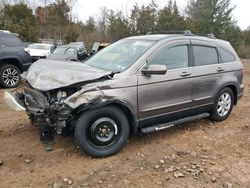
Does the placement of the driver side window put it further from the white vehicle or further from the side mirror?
the white vehicle

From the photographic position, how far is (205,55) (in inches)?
222

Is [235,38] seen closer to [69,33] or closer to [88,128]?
[69,33]

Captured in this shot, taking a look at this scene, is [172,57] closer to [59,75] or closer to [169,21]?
[59,75]

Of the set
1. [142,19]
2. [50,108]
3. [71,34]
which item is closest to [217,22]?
[142,19]

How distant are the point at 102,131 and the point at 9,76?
6487 millimetres

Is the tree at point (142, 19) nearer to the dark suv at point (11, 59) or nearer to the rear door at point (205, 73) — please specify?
the dark suv at point (11, 59)

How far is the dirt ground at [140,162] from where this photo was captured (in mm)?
3781

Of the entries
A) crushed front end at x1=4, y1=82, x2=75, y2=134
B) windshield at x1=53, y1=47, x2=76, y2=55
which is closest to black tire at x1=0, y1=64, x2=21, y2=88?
windshield at x1=53, y1=47, x2=76, y2=55

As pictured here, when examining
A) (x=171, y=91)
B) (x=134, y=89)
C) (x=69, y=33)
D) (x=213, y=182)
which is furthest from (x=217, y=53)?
(x=69, y=33)

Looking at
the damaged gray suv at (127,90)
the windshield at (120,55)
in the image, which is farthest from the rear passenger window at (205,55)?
the windshield at (120,55)

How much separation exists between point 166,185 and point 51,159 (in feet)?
5.40

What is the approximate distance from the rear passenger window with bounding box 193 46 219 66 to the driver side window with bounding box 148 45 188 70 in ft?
0.87

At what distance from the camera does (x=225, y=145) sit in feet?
16.3

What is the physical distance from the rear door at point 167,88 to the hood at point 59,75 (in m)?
0.71
